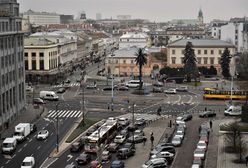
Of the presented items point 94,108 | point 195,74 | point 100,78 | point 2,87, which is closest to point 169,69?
point 195,74

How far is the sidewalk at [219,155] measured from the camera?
5444cm

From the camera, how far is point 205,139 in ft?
212

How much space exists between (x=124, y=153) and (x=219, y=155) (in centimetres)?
1092

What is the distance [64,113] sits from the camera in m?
86.7

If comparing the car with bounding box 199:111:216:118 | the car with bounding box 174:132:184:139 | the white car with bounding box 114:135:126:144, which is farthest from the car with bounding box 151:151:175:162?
the car with bounding box 199:111:216:118

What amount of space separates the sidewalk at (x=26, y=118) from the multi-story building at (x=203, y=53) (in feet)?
204

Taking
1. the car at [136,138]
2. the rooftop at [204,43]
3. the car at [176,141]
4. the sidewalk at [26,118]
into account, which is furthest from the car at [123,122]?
the rooftop at [204,43]

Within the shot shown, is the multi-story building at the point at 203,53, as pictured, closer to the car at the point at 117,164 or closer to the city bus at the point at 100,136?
the city bus at the point at 100,136

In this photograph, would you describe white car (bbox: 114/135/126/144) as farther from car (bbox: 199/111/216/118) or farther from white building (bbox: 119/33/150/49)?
white building (bbox: 119/33/150/49)

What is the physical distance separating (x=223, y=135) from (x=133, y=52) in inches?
3221

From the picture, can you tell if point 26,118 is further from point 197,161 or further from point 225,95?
point 225,95

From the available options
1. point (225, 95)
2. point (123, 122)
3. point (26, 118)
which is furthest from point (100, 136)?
point (225, 95)

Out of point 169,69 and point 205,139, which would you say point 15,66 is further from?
point 169,69

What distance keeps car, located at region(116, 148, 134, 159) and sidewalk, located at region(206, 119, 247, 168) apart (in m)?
8.90
